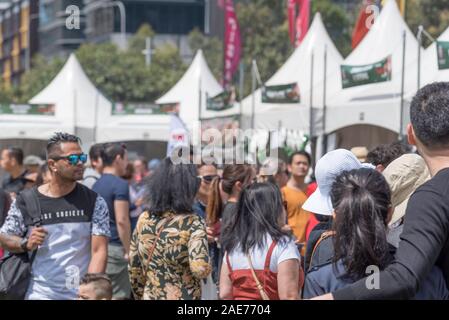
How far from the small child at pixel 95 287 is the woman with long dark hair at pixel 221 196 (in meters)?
1.93

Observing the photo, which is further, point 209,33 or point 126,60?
point 209,33

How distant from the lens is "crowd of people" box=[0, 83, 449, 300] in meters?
3.09

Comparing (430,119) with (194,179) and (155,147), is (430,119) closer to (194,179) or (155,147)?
(194,179)

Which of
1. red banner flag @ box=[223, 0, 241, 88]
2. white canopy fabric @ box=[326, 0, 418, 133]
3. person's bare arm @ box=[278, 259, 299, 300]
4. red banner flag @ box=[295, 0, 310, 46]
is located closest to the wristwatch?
person's bare arm @ box=[278, 259, 299, 300]

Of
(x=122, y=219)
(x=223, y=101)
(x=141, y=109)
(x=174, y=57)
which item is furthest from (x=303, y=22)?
(x=174, y=57)

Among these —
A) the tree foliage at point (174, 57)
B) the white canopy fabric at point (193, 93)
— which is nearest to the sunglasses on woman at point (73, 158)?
the white canopy fabric at point (193, 93)

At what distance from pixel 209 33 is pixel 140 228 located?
86.6 m

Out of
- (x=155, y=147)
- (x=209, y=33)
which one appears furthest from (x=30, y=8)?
(x=155, y=147)

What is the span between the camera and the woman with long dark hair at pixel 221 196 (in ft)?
25.0

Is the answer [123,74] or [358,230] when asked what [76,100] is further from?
[123,74]

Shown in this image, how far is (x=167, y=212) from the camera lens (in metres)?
5.77

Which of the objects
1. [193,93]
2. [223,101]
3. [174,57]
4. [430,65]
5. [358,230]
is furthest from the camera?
[174,57]

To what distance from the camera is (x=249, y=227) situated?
17.2 ft

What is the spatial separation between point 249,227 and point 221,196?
2.82 m
